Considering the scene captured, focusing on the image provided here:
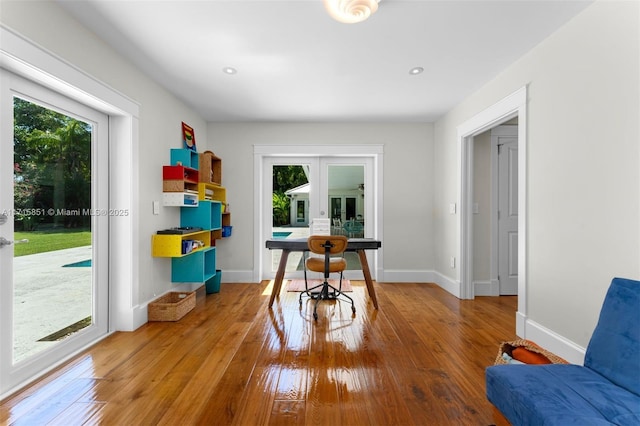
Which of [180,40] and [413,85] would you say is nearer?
[180,40]

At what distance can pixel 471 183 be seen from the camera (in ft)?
11.4

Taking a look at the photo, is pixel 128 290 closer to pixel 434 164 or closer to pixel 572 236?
pixel 572 236

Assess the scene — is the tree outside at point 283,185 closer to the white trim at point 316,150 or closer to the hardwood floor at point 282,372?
the white trim at point 316,150

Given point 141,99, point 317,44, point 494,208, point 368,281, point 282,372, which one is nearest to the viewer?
point 282,372

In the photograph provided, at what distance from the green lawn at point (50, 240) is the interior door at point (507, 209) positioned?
4.48 m

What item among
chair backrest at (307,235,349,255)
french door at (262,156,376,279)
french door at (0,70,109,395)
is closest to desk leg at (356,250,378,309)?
chair backrest at (307,235,349,255)

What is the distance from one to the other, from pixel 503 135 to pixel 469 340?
2.67 meters

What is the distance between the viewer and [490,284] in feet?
12.1

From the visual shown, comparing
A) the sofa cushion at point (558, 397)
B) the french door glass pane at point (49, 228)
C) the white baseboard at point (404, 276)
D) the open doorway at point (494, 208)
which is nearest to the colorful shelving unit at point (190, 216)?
the french door glass pane at point (49, 228)

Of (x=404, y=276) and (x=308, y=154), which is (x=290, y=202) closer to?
(x=308, y=154)

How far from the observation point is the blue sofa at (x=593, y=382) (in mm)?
1026

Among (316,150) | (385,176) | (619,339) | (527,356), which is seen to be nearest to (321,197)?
(316,150)

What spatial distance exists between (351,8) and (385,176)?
2.76 metres

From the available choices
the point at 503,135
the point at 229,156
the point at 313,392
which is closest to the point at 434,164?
the point at 503,135
